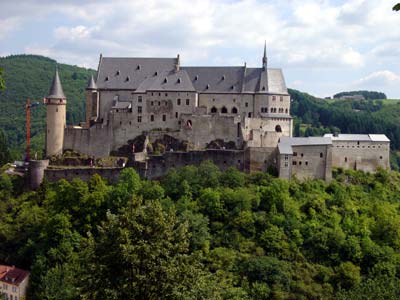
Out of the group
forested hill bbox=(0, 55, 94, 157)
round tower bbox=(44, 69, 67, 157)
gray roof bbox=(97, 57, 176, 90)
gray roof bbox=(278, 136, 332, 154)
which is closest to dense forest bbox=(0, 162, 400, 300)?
gray roof bbox=(278, 136, 332, 154)

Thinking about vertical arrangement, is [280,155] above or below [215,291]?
above

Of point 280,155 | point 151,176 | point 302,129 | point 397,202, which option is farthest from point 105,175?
point 302,129

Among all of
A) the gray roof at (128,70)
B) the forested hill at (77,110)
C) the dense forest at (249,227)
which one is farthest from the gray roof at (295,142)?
the forested hill at (77,110)

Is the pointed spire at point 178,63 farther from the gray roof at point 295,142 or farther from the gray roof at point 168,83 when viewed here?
the gray roof at point 295,142

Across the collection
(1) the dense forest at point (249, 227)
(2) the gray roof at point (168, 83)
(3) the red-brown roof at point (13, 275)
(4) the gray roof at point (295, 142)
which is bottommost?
(3) the red-brown roof at point (13, 275)

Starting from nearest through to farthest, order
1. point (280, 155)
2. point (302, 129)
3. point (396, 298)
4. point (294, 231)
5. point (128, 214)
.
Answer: point (128, 214), point (396, 298), point (294, 231), point (280, 155), point (302, 129)

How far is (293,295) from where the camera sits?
149ft

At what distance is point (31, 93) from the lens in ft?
520

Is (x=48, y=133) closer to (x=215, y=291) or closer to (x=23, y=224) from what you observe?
(x=23, y=224)

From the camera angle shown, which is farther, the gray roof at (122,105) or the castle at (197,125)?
the gray roof at (122,105)

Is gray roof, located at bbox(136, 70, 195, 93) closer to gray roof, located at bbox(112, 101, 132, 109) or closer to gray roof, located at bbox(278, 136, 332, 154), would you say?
gray roof, located at bbox(112, 101, 132, 109)

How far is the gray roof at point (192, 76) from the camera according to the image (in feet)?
210

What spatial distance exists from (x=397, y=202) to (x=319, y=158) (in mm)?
8961

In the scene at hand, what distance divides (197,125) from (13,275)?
68.4ft
